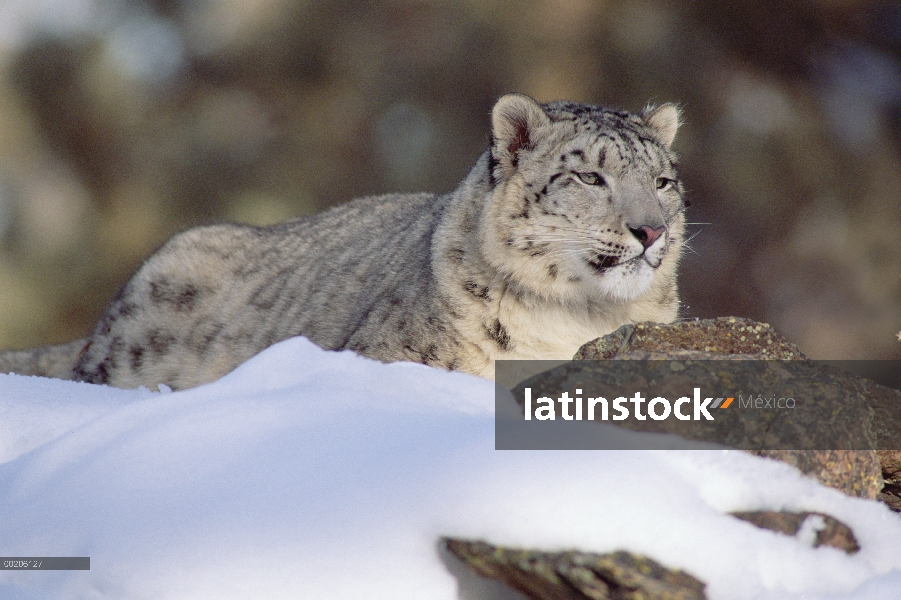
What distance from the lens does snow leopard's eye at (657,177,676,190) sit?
4.35 meters

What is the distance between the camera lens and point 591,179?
4.14 metres

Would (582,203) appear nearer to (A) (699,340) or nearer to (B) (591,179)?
(B) (591,179)

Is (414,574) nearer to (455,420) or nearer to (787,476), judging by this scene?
(455,420)

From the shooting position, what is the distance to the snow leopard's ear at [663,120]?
4.71 m

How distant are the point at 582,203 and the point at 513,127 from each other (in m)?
0.55

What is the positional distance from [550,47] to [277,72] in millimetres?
2645

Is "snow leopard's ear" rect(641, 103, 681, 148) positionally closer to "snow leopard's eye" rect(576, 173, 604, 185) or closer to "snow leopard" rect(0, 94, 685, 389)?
"snow leopard" rect(0, 94, 685, 389)

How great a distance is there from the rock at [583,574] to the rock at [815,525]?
30 centimetres

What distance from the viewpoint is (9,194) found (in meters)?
8.81

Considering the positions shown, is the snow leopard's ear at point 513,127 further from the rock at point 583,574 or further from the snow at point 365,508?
the rock at point 583,574

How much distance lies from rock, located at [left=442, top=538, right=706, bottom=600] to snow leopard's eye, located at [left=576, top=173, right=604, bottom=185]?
2.34 meters

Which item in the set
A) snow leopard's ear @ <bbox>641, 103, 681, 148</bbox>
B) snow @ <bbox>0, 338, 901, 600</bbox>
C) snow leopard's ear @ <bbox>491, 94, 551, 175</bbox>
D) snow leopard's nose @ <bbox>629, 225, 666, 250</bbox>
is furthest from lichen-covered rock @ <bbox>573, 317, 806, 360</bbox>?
snow leopard's ear @ <bbox>641, 103, 681, 148</bbox>

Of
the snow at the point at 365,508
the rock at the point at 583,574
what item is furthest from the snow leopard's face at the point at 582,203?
the rock at the point at 583,574

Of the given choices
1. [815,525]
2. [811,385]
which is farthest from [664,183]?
[815,525]
